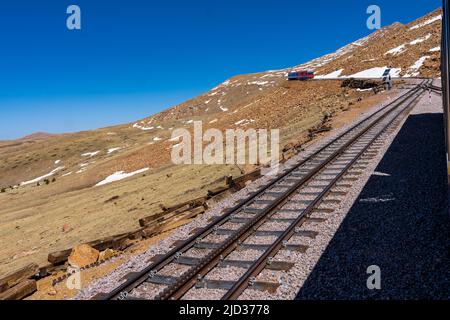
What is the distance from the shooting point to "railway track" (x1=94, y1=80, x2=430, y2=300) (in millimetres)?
7703

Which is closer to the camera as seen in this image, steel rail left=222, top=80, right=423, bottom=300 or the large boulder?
steel rail left=222, top=80, right=423, bottom=300

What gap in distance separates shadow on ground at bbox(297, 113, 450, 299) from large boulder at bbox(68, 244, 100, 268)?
6801 millimetres

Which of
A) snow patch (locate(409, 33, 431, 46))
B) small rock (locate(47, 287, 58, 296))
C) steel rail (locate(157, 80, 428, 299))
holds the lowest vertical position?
small rock (locate(47, 287, 58, 296))

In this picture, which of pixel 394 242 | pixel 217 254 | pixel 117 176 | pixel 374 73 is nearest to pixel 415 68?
pixel 374 73

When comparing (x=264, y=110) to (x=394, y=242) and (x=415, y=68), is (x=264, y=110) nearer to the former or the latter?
(x=415, y=68)

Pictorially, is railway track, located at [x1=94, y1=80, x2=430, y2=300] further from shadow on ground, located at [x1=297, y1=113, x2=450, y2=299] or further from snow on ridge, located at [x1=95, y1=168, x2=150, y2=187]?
snow on ridge, located at [x1=95, y1=168, x2=150, y2=187]

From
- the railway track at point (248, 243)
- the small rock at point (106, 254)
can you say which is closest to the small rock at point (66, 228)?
the small rock at point (106, 254)

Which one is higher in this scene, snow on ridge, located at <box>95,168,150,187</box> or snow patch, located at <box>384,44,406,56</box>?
snow patch, located at <box>384,44,406,56</box>

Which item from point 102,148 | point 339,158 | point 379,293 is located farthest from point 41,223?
point 102,148

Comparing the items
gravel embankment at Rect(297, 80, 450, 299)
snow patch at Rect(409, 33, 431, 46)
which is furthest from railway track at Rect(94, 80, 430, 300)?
snow patch at Rect(409, 33, 431, 46)

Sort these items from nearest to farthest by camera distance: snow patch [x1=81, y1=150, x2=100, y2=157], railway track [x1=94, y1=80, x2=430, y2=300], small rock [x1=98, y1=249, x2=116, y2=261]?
railway track [x1=94, y1=80, x2=430, y2=300], small rock [x1=98, y1=249, x2=116, y2=261], snow patch [x1=81, y1=150, x2=100, y2=157]

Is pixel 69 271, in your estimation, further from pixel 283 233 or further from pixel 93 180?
pixel 93 180
